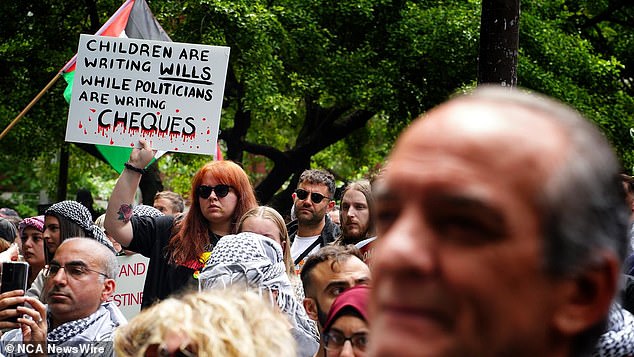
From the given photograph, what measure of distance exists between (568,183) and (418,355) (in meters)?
0.24

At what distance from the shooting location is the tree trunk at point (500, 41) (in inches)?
245

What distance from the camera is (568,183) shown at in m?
1.03

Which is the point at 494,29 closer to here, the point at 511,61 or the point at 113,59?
the point at 511,61

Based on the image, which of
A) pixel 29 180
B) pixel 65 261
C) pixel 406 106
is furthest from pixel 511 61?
pixel 29 180

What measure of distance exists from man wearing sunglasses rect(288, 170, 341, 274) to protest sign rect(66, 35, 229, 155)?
0.77 m

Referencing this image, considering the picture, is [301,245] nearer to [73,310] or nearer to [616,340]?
[73,310]

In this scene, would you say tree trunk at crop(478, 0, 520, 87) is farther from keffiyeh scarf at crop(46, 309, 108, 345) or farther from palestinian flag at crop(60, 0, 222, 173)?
palestinian flag at crop(60, 0, 222, 173)

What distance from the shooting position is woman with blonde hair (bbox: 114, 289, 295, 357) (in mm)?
2639

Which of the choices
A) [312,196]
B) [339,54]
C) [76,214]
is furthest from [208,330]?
[339,54]

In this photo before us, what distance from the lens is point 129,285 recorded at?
717 cm

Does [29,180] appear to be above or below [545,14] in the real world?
below

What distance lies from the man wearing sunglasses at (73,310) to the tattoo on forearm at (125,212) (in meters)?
0.94

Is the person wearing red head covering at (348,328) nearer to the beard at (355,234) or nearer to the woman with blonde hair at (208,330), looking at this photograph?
the woman with blonde hair at (208,330)

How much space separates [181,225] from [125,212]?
13.4 inches
